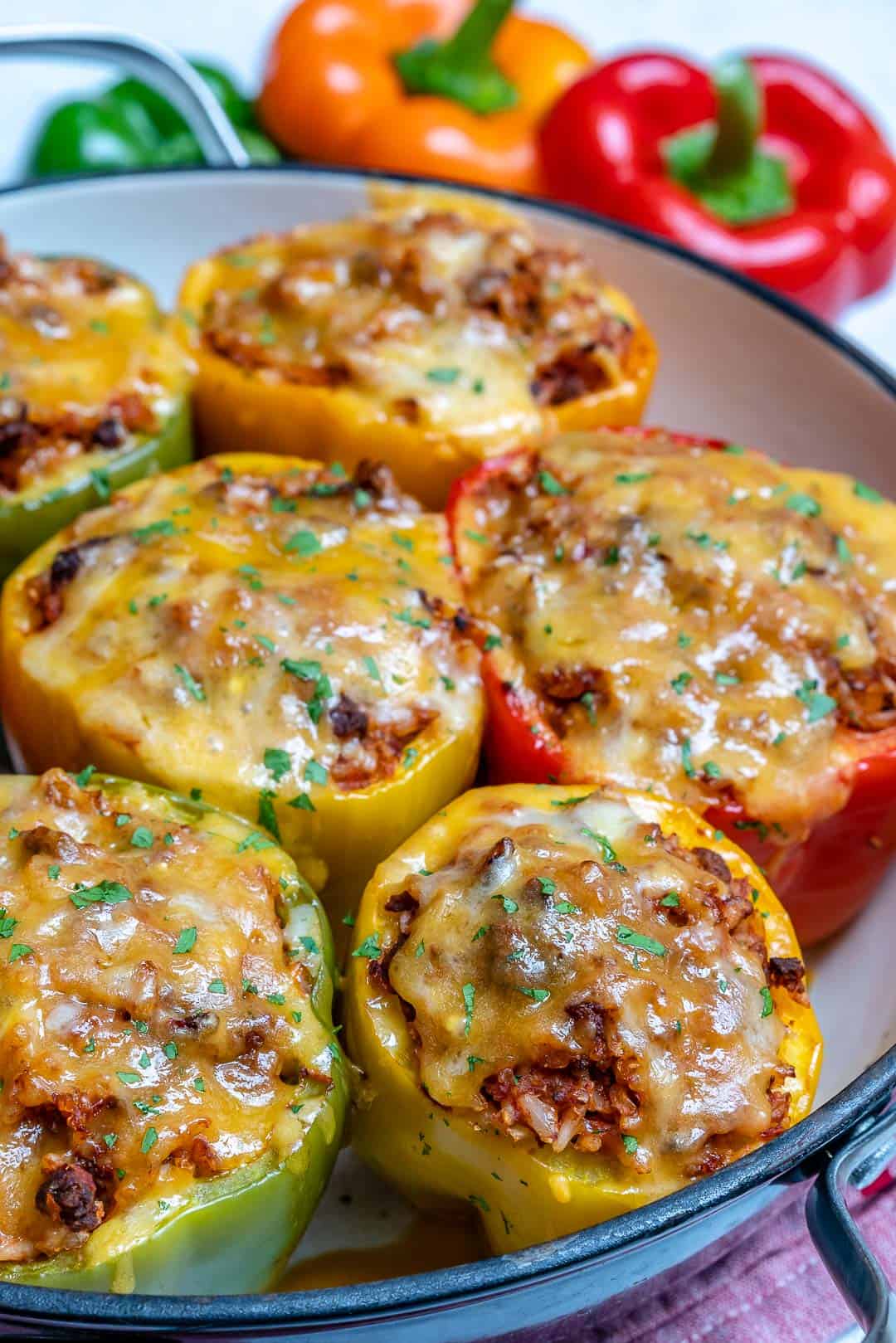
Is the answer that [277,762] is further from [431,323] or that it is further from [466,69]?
[466,69]

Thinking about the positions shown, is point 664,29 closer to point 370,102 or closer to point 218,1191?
point 370,102

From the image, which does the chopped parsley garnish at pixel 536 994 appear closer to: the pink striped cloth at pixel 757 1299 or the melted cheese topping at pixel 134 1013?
the melted cheese topping at pixel 134 1013

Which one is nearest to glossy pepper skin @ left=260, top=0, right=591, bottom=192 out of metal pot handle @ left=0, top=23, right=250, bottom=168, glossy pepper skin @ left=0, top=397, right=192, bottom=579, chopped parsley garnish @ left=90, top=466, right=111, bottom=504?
metal pot handle @ left=0, top=23, right=250, bottom=168

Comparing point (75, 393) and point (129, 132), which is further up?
point (75, 393)

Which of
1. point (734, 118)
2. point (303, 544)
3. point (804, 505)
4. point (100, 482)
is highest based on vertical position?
point (734, 118)

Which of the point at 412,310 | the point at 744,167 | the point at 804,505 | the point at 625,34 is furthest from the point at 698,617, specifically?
the point at 625,34

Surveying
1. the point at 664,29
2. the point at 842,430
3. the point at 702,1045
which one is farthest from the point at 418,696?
the point at 664,29

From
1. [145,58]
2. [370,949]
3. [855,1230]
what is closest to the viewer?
[855,1230]

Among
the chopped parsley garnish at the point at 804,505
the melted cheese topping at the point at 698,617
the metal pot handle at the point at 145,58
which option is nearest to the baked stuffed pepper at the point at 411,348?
the melted cheese topping at the point at 698,617
